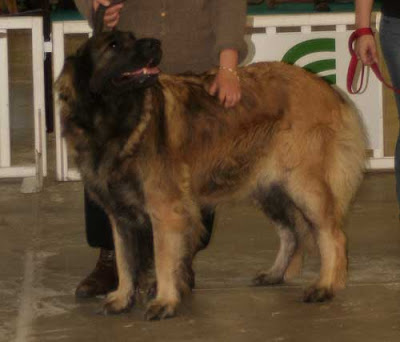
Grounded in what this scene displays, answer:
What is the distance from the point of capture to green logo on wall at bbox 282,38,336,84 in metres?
8.35

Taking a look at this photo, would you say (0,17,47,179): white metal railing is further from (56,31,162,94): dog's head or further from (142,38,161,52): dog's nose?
(142,38,161,52): dog's nose

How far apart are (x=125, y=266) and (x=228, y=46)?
1160 millimetres

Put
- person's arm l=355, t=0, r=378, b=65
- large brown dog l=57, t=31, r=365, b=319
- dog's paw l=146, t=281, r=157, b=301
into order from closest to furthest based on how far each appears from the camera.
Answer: large brown dog l=57, t=31, r=365, b=319 < dog's paw l=146, t=281, r=157, b=301 < person's arm l=355, t=0, r=378, b=65

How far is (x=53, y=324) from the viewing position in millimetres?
4887

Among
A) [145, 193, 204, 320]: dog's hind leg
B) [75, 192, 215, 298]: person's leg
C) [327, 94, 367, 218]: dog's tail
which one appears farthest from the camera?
[75, 192, 215, 298]: person's leg

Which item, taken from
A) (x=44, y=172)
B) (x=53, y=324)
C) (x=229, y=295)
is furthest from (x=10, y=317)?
(x=44, y=172)

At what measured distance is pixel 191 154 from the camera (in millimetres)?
5000

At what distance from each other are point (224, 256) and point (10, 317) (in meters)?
1.53

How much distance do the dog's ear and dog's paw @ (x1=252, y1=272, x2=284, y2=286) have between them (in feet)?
4.83

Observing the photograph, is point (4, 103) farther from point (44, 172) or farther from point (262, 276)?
point (262, 276)

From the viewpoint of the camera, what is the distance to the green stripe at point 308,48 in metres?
8.36

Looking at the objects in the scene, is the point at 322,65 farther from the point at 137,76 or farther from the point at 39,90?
the point at 137,76

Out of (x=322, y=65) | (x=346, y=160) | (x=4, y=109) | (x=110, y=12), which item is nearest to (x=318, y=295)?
(x=346, y=160)

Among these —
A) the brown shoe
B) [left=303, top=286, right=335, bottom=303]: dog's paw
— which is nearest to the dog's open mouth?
the brown shoe
